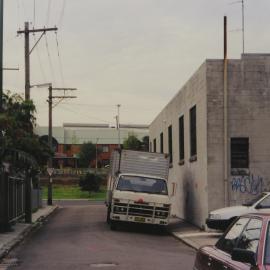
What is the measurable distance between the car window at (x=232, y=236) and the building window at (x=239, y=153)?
55.5ft

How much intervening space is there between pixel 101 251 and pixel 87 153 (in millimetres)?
98154

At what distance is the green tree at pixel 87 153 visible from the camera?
116 m

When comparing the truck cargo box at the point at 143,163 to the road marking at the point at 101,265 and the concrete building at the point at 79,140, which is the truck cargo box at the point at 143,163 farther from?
the concrete building at the point at 79,140

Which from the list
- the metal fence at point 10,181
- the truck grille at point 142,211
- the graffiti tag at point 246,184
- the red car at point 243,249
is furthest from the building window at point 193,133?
the red car at point 243,249

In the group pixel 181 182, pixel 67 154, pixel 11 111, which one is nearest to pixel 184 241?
pixel 11 111

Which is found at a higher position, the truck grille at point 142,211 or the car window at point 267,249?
the car window at point 267,249

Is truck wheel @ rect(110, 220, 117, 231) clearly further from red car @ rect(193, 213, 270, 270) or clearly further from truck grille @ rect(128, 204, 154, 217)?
red car @ rect(193, 213, 270, 270)

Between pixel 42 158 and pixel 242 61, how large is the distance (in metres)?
8.34

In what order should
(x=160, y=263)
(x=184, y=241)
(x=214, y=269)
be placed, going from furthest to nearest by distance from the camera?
(x=184, y=241) < (x=160, y=263) < (x=214, y=269)

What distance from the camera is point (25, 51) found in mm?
33906

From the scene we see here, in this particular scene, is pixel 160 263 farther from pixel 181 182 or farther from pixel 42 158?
pixel 181 182

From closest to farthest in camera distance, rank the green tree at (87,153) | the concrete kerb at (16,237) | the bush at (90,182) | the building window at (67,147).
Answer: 1. the concrete kerb at (16,237)
2. the bush at (90,182)
3. the green tree at (87,153)
4. the building window at (67,147)

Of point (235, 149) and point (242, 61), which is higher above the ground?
point (242, 61)

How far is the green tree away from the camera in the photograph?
115812mm
